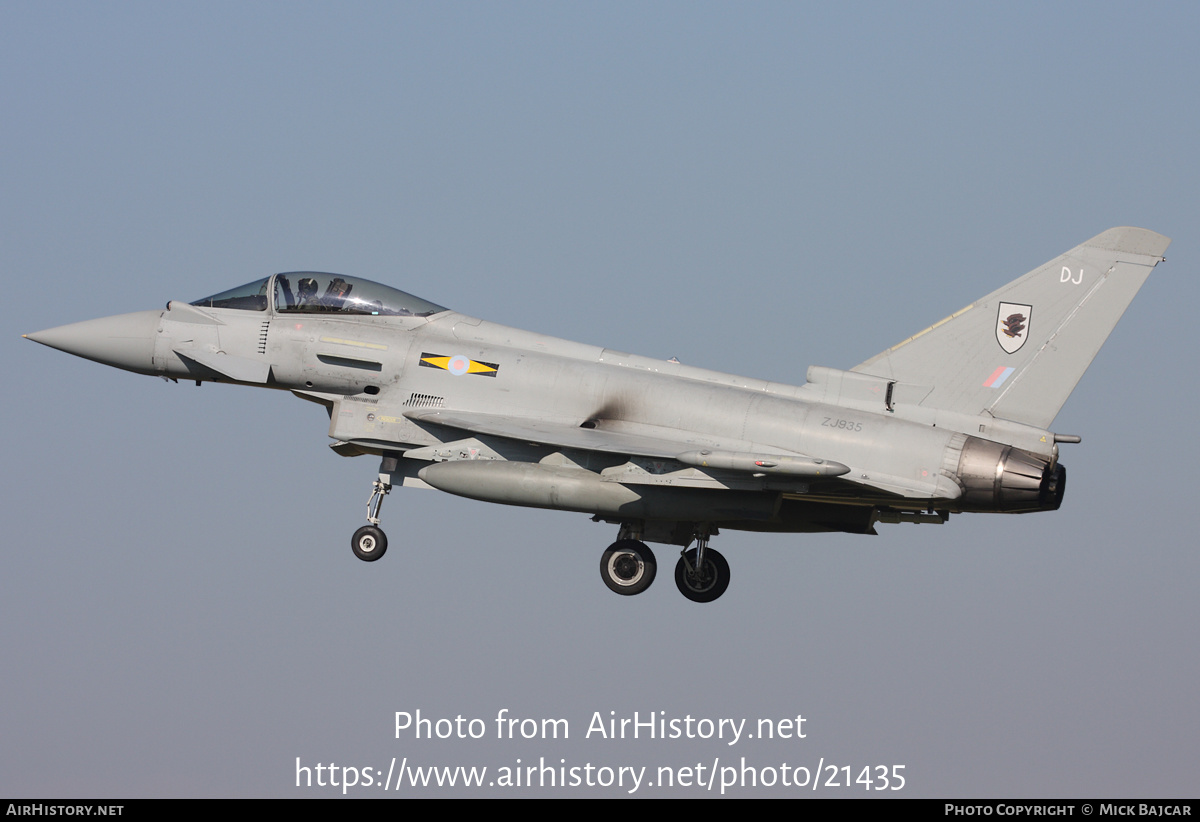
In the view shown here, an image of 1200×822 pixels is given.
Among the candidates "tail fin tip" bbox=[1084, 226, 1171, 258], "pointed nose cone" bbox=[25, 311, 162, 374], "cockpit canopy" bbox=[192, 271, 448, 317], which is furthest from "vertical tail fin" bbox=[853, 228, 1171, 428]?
"pointed nose cone" bbox=[25, 311, 162, 374]

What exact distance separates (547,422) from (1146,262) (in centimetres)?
706

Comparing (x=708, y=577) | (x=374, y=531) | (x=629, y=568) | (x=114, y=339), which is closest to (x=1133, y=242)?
(x=708, y=577)

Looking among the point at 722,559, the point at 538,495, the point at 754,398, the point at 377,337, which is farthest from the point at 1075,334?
the point at 377,337

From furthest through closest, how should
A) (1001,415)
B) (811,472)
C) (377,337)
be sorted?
(377,337) < (1001,415) < (811,472)

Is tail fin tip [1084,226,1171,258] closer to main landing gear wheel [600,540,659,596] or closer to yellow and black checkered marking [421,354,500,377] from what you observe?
main landing gear wheel [600,540,659,596]

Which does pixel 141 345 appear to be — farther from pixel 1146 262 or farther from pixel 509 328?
pixel 1146 262

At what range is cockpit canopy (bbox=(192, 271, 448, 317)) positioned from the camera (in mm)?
20234

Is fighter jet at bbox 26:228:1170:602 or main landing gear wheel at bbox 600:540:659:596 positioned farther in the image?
main landing gear wheel at bbox 600:540:659:596

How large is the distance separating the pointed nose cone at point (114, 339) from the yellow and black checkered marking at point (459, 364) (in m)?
3.54

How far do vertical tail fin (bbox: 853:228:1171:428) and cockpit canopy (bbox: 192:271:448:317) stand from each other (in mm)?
6043

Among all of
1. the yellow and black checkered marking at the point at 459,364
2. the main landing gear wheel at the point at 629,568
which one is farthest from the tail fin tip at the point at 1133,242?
the yellow and black checkered marking at the point at 459,364

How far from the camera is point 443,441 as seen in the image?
19312 mm

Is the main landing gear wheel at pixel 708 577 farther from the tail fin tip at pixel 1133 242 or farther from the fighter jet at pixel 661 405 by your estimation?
the tail fin tip at pixel 1133 242

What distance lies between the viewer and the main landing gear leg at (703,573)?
2038 centimetres
